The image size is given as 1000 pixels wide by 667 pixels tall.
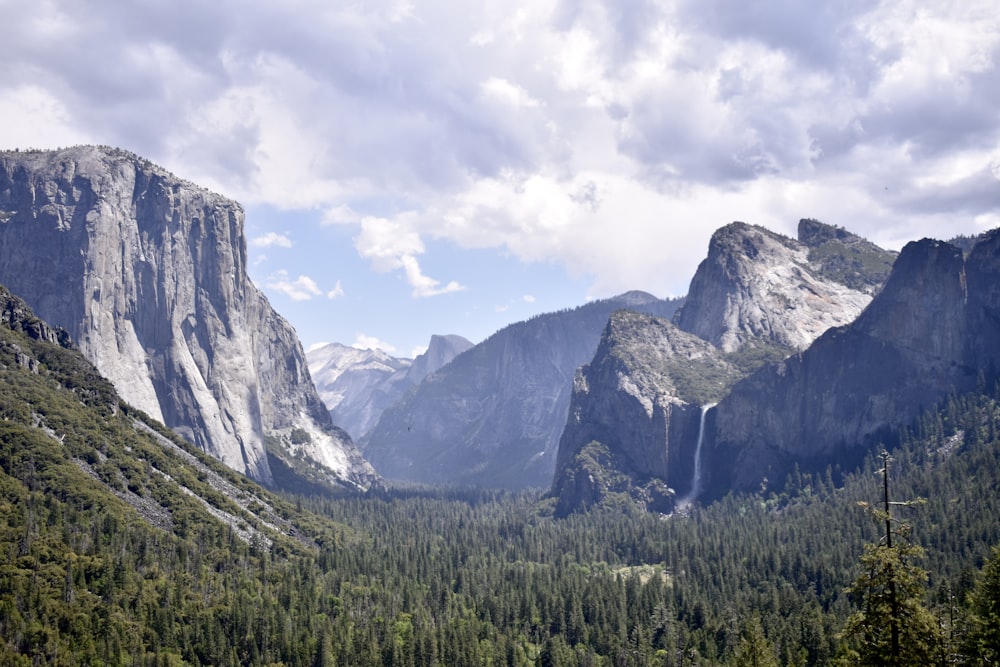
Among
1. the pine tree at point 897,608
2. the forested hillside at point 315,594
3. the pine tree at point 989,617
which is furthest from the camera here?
the forested hillside at point 315,594

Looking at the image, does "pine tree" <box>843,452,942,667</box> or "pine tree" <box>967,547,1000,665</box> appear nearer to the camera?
"pine tree" <box>843,452,942,667</box>

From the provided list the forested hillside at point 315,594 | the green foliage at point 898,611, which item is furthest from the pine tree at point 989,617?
the forested hillside at point 315,594

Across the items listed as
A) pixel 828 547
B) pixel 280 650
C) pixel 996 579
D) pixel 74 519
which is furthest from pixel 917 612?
pixel 828 547

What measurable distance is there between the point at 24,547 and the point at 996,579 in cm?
13687

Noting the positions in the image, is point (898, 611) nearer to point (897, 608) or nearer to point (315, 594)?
point (897, 608)

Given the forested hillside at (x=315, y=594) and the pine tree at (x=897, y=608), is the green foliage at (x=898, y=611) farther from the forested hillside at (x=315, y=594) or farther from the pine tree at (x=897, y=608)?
the forested hillside at (x=315, y=594)

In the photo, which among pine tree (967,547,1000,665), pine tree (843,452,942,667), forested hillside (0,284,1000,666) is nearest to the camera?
pine tree (843,452,942,667)

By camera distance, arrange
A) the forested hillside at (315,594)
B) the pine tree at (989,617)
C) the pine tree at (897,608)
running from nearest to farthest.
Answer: the pine tree at (897,608)
the pine tree at (989,617)
the forested hillside at (315,594)

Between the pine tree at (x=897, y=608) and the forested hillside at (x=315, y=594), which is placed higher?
the pine tree at (x=897, y=608)

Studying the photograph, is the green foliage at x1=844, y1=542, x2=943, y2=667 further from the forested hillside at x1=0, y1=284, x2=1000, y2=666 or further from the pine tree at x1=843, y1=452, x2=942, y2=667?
the forested hillside at x1=0, y1=284, x2=1000, y2=666

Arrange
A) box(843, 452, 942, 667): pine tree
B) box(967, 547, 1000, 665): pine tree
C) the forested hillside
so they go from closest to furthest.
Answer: box(843, 452, 942, 667): pine tree < box(967, 547, 1000, 665): pine tree < the forested hillside

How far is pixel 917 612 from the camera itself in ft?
145

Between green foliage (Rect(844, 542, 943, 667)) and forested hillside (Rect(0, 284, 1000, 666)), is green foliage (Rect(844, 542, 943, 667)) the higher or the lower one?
the higher one

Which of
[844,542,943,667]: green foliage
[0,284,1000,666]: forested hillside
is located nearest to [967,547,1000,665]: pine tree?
[844,542,943,667]: green foliage
